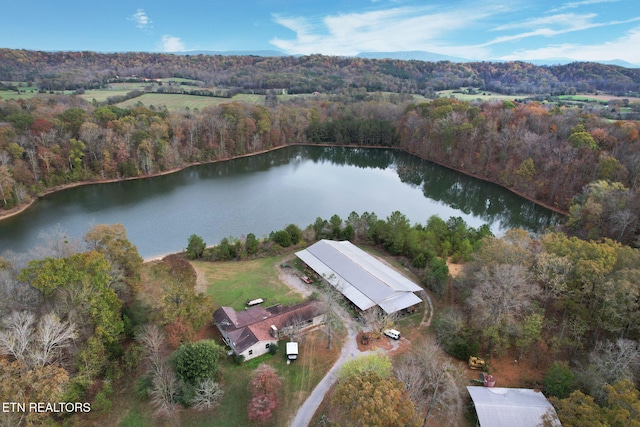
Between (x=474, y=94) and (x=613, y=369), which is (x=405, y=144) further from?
(x=613, y=369)

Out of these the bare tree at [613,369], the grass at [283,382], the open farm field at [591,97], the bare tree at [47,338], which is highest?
the open farm field at [591,97]

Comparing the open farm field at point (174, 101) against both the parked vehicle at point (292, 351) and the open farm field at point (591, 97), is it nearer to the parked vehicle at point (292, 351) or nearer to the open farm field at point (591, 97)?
the parked vehicle at point (292, 351)

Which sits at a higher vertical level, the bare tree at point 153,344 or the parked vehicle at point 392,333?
the bare tree at point 153,344

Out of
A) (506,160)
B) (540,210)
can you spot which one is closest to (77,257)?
(540,210)

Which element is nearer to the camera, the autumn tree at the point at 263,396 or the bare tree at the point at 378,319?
the autumn tree at the point at 263,396

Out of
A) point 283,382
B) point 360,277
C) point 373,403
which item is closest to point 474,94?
point 360,277

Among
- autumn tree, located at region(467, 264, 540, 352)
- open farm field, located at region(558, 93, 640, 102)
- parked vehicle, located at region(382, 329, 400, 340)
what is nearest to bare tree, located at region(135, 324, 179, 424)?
parked vehicle, located at region(382, 329, 400, 340)

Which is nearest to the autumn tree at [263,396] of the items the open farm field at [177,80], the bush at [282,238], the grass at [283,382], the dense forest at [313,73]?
the grass at [283,382]

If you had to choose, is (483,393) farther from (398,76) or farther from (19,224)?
(398,76)
